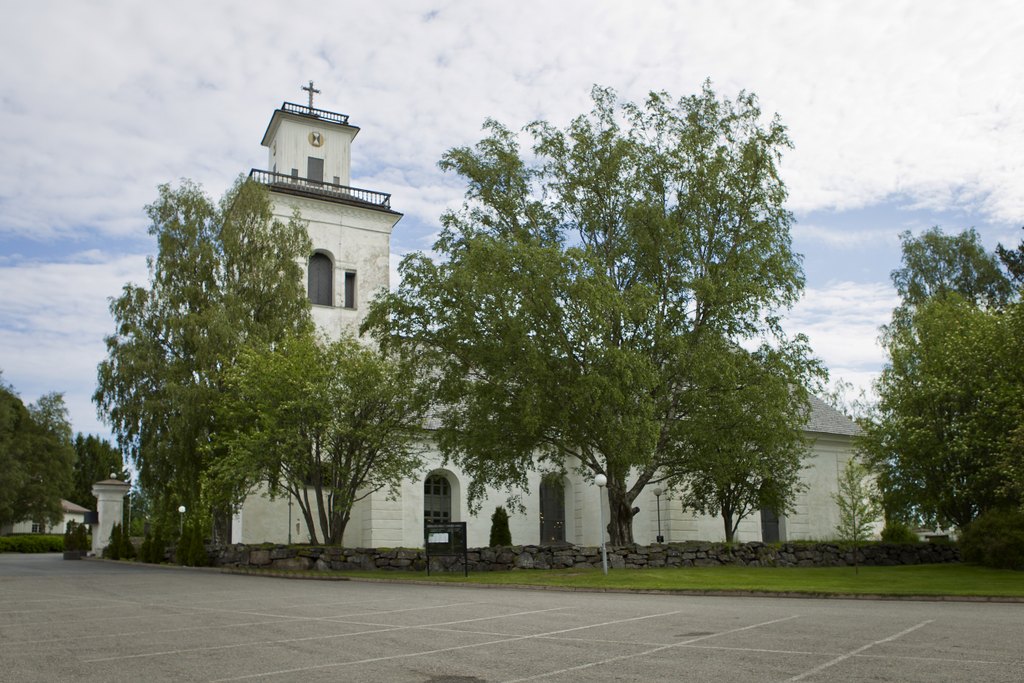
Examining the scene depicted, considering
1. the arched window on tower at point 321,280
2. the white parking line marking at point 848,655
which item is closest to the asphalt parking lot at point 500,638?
the white parking line marking at point 848,655

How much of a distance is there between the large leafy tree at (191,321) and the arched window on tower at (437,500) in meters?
8.83

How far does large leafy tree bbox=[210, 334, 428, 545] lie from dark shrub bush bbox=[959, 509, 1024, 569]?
18.4m

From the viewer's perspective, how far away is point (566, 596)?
60.4 feet

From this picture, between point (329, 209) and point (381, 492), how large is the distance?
15.3 meters

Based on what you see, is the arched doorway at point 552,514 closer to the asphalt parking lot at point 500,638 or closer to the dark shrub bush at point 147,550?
the dark shrub bush at point 147,550

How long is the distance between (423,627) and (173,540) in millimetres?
28707

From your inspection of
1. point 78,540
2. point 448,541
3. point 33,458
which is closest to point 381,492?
point 448,541

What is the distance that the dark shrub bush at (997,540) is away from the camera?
85.8 ft

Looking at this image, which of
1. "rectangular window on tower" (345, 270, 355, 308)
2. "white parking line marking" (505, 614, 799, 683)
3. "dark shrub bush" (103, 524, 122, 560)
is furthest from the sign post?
"dark shrub bush" (103, 524, 122, 560)

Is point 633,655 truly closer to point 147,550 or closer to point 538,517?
point 538,517

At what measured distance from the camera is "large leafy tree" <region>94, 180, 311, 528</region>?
32312 millimetres

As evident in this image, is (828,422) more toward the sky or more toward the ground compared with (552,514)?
more toward the sky

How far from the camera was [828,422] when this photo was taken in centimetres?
4391

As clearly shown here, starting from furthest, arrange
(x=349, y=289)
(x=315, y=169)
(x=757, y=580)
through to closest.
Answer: (x=315, y=169) < (x=349, y=289) < (x=757, y=580)
